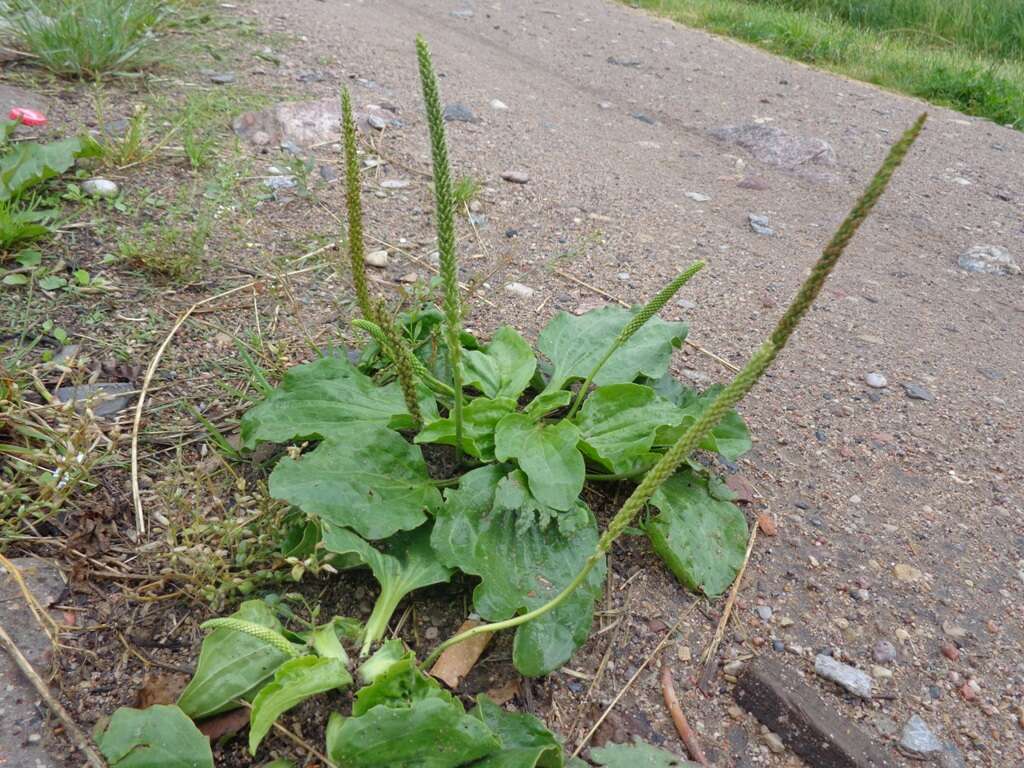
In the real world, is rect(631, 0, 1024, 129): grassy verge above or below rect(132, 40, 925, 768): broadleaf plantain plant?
above

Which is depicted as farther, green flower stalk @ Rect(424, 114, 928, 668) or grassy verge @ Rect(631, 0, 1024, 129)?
grassy verge @ Rect(631, 0, 1024, 129)

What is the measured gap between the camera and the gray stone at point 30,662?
157cm

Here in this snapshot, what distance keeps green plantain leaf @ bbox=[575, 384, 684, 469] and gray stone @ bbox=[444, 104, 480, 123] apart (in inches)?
111

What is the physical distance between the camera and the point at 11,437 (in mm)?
2143

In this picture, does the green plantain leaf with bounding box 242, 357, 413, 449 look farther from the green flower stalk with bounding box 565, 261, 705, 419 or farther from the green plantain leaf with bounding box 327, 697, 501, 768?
the green plantain leaf with bounding box 327, 697, 501, 768

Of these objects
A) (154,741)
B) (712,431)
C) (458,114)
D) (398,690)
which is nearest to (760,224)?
(458,114)

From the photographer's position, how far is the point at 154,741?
61.5 inches

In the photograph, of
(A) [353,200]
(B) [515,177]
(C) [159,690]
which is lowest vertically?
(C) [159,690]

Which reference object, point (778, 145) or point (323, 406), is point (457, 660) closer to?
point (323, 406)

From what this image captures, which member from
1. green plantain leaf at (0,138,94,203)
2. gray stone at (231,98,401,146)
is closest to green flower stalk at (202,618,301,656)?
green plantain leaf at (0,138,94,203)

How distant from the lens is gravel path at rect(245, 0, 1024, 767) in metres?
2.09

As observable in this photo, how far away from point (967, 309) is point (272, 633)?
3514 millimetres

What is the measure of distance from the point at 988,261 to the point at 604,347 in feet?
9.14

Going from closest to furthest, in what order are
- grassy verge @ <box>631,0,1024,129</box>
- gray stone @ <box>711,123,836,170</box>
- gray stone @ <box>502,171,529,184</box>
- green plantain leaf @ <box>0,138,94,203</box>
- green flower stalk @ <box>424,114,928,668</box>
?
green flower stalk @ <box>424,114,928,668</box>, green plantain leaf @ <box>0,138,94,203</box>, gray stone @ <box>502,171,529,184</box>, gray stone @ <box>711,123,836,170</box>, grassy verge @ <box>631,0,1024,129</box>
